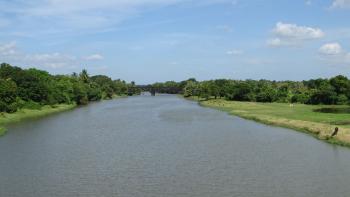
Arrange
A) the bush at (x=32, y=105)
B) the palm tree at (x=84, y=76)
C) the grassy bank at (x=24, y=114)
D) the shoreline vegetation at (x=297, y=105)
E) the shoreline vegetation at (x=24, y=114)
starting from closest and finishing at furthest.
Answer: the shoreline vegetation at (x=297, y=105), the shoreline vegetation at (x=24, y=114), the grassy bank at (x=24, y=114), the bush at (x=32, y=105), the palm tree at (x=84, y=76)

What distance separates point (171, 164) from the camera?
1325 inches

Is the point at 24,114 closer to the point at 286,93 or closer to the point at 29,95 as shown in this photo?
the point at 29,95

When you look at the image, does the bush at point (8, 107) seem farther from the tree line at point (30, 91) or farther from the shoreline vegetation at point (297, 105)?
the shoreline vegetation at point (297, 105)

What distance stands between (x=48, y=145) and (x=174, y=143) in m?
11.9

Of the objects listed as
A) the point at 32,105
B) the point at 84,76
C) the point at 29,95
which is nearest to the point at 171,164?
the point at 32,105

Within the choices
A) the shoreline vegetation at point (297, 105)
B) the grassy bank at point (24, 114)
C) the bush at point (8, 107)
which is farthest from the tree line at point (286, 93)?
the bush at point (8, 107)

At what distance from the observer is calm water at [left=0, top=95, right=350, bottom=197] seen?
2638 cm

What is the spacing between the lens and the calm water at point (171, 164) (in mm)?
26375

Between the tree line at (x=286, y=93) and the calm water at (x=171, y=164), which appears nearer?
the calm water at (x=171, y=164)

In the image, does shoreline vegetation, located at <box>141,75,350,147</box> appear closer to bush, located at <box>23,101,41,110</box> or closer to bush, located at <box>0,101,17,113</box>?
bush, located at <box>23,101,41,110</box>

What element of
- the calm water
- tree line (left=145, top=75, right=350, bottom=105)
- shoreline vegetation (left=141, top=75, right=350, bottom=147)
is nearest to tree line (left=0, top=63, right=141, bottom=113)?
the calm water

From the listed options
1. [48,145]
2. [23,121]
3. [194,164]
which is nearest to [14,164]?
[48,145]

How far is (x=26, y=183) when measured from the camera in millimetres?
28203

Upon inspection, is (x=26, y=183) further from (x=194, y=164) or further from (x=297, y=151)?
(x=297, y=151)
